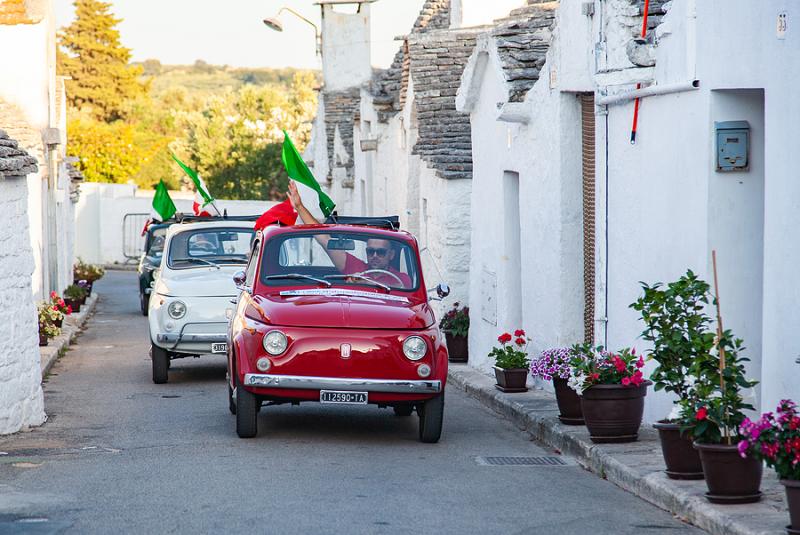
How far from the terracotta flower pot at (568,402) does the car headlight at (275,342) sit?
2.46 m

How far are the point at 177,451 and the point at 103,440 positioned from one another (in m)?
1.10

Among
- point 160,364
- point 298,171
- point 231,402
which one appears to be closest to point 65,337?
point 160,364

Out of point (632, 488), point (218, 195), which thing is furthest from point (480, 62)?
point (218, 195)

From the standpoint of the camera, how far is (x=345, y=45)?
1524 inches

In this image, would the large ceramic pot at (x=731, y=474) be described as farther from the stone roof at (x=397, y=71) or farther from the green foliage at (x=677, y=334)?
the stone roof at (x=397, y=71)

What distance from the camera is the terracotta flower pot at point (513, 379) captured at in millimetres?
14125

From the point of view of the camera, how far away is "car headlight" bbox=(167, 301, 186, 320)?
15.2 meters

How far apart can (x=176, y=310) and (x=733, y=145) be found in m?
7.84

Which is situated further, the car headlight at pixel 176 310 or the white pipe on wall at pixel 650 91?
the car headlight at pixel 176 310

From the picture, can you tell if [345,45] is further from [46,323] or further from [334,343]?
[334,343]

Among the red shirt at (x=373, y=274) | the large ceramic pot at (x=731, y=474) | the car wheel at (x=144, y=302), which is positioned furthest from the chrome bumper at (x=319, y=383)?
the car wheel at (x=144, y=302)

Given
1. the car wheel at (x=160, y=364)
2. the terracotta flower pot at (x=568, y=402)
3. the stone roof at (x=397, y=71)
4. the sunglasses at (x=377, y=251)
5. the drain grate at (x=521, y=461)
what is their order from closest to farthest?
1. the drain grate at (x=521, y=461)
2. the terracotta flower pot at (x=568, y=402)
3. the sunglasses at (x=377, y=251)
4. the car wheel at (x=160, y=364)
5. the stone roof at (x=397, y=71)

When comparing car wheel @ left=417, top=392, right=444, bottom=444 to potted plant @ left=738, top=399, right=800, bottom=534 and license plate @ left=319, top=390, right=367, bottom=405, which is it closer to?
license plate @ left=319, top=390, right=367, bottom=405

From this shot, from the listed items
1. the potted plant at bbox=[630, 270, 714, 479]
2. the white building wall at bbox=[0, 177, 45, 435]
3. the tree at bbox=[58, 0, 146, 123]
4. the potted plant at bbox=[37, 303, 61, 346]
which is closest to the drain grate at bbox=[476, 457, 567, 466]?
the potted plant at bbox=[630, 270, 714, 479]
